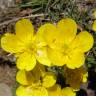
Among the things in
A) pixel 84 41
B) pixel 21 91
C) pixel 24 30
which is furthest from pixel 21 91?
pixel 84 41

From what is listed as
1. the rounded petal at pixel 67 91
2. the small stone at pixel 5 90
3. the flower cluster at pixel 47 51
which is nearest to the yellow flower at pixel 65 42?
the flower cluster at pixel 47 51

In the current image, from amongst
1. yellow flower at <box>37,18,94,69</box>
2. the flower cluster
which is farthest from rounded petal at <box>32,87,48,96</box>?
yellow flower at <box>37,18,94,69</box>

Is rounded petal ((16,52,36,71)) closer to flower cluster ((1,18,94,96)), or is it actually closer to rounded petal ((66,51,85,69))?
flower cluster ((1,18,94,96))

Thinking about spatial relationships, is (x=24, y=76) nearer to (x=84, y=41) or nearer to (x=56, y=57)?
(x=56, y=57)

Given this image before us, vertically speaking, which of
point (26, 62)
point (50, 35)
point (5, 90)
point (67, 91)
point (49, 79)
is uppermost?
point (50, 35)

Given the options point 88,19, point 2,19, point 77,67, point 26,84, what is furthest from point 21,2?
point 77,67

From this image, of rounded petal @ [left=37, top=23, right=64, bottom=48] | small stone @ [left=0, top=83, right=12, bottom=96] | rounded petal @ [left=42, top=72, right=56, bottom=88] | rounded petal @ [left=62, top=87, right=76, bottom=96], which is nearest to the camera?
rounded petal @ [left=37, top=23, right=64, bottom=48]

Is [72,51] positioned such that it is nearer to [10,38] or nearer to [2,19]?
[10,38]
